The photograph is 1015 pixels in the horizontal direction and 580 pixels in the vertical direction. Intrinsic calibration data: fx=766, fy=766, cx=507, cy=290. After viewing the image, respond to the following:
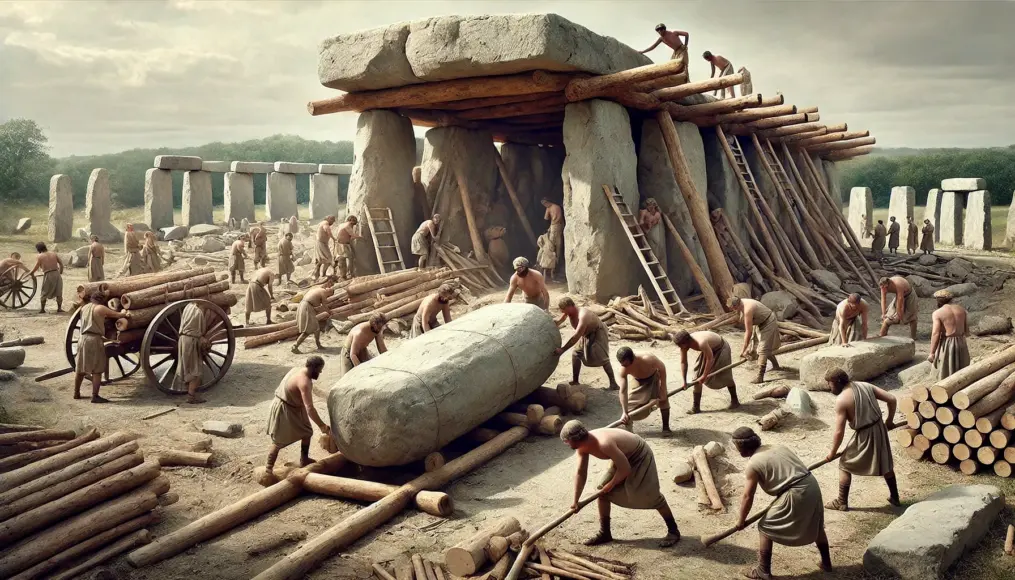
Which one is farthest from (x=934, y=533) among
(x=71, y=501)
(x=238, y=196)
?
(x=238, y=196)

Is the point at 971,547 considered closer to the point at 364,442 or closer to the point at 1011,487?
the point at 1011,487

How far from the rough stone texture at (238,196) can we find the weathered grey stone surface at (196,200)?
79 cm

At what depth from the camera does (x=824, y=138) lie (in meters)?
20.6

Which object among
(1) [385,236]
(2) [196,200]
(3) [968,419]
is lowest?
(3) [968,419]

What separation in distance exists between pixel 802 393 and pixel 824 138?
13.4 m

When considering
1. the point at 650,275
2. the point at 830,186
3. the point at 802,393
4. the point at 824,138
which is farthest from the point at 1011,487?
the point at 830,186

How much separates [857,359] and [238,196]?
2407 cm

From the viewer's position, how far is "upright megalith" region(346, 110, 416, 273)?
1644 centimetres

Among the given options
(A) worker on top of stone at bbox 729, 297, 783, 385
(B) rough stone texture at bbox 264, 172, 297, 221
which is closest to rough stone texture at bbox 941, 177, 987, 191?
(A) worker on top of stone at bbox 729, 297, 783, 385

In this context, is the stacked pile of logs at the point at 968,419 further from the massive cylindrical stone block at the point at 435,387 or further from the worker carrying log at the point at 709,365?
the massive cylindrical stone block at the point at 435,387

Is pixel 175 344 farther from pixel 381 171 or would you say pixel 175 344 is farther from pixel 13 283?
pixel 13 283

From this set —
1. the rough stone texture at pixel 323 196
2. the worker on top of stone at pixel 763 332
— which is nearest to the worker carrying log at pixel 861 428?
the worker on top of stone at pixel 763 332

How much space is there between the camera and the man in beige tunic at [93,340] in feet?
32.3

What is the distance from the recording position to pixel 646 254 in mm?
15102
